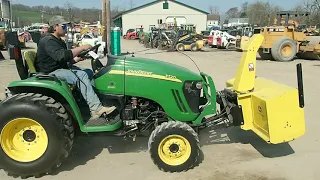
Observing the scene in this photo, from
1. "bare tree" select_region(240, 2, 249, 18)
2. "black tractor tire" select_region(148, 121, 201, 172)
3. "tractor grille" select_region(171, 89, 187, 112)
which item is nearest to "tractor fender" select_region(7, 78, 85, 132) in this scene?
"black tractor tire" select_region(148, 121, 201, 172)

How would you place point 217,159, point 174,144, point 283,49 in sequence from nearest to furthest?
1. point 174,144
2. point 217,159
3. point 283,49

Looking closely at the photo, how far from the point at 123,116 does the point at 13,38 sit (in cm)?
176

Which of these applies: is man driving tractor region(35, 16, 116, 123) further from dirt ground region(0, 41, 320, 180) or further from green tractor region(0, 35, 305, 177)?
dirt ground region(0, 41, 320, 180)

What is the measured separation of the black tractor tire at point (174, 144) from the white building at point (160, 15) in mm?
52747

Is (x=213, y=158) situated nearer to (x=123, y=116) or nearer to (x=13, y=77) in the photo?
(x=123, y=116)

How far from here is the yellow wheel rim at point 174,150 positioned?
12.3 feet

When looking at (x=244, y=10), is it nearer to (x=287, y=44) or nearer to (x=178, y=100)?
(x=287, y=44)

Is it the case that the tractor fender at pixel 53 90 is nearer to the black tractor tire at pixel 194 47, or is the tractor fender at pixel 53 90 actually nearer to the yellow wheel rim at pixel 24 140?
the yellow wheel rim at pixel 24 140

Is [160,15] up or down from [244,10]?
down

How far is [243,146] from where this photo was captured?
15.2 ft

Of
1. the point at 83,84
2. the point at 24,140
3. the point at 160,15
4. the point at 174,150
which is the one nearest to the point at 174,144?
the point at 174,150

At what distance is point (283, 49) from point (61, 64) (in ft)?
43.9

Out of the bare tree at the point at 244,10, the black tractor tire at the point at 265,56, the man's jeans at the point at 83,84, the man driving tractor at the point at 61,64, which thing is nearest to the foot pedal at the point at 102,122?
the man driving tractor at the point at 61,64

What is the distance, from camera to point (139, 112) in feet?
13.0
